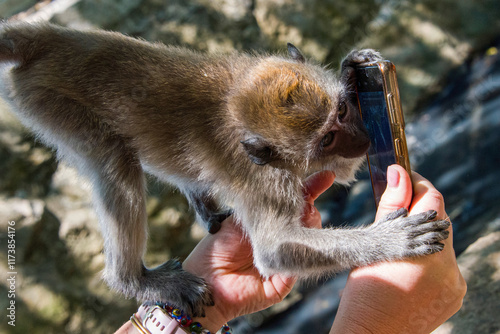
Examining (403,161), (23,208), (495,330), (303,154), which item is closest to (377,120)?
(403,161)

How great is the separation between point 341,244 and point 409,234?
29cm

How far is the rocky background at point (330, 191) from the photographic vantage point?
307cm

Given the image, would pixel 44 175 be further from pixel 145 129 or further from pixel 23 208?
pixel 145 129

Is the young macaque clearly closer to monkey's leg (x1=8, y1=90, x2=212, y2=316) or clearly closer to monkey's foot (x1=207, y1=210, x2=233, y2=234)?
monkey's leg (x1=8, y1=90, x2=212, y2=316)

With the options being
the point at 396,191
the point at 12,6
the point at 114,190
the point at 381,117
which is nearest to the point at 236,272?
the point at 114,190

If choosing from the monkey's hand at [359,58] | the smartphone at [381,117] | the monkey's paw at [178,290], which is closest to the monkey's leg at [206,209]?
the monkey's paw at [178,290]

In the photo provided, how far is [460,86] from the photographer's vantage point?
3.83m

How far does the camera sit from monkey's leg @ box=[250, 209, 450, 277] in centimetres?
161

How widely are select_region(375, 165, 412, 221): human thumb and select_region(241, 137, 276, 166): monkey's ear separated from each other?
0.50 meters

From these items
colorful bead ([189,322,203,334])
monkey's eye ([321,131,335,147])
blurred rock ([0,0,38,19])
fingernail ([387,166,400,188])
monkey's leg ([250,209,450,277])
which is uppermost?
fingernail ([387,166,400,188])

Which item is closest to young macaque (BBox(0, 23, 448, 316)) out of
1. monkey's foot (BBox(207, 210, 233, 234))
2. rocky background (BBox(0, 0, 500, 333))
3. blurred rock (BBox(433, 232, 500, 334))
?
monkey's foot (BBox(207, 210, 233, 234))

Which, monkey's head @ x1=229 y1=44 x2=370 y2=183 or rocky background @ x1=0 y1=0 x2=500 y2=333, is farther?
rocky background @ x1=0 y1=0 x2=500 y2=333

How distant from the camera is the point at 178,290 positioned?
2.09m

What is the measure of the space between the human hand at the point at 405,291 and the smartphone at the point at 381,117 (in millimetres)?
95
